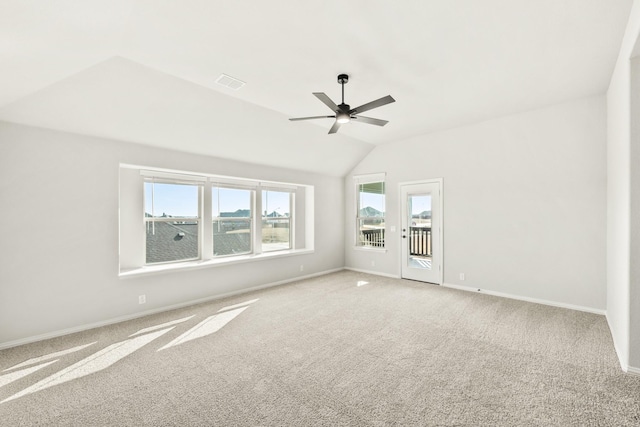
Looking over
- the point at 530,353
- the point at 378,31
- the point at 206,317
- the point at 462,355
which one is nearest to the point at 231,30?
the point at 378,31

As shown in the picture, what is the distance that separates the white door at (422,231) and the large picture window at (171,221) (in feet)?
13.4

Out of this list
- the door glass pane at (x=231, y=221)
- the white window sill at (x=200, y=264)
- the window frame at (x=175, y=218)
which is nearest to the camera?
the white window sill at (x=200, y=264)

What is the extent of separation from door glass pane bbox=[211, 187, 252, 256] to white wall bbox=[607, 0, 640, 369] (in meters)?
5.22

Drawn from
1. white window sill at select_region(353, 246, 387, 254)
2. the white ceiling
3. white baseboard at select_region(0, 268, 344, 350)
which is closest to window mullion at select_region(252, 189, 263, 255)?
white baseboard at select_region(0, 268, 344, 350)

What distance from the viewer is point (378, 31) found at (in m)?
2.47

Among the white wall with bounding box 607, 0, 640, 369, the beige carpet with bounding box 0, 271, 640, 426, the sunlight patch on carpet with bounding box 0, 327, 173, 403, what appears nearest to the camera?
the beige carpet with bounding box 0, 271, 640, 426

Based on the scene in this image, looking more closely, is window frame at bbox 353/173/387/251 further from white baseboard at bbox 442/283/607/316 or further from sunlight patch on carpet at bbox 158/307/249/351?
sunlight patch on carpet at bbox 158/307/249/351

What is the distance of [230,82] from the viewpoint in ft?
10.9

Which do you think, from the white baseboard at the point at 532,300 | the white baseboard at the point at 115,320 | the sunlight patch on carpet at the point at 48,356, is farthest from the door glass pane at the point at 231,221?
the white baseboard at the point at 532,300

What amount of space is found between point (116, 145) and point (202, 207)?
5.13ft

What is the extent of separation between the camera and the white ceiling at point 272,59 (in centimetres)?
216

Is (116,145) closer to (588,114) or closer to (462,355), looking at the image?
(462,355)

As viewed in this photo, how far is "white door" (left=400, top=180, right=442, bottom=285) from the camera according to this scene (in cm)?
552

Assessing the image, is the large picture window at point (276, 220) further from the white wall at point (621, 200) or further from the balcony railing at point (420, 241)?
the white wall at point (621, 200)
